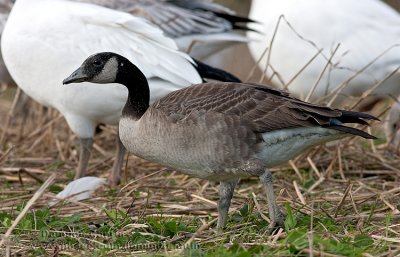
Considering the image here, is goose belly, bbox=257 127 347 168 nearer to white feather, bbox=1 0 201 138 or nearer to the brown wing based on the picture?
the brown wing

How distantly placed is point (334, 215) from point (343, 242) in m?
0.78

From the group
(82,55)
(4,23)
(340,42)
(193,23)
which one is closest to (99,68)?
(82,55)

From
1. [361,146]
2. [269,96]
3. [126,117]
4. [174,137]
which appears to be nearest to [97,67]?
[126,117]

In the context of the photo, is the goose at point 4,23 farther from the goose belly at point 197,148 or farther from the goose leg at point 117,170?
the goose belly at point 197,148

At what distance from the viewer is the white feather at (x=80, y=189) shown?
5.27 metres

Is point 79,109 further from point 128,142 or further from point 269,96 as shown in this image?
point 269,96

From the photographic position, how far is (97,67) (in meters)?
4.46

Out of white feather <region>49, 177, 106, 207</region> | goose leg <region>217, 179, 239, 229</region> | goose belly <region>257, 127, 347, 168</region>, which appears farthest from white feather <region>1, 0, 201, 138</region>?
goose belly <region>257, 127, 347, 168</region>

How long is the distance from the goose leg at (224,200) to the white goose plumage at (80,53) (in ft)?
4.49

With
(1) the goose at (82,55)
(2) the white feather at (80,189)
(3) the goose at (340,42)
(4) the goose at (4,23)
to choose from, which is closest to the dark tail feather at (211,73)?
(1) the goose at (82,55)

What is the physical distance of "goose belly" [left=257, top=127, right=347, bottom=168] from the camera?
4.15 metres

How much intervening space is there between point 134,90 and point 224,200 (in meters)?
0.73

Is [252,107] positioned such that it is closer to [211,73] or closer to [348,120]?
[348,120]

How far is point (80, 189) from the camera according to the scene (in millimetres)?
5504
